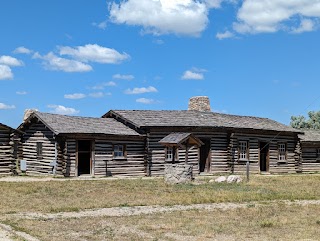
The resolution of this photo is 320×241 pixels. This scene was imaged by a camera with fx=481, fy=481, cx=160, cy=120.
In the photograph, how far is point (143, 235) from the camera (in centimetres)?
1188

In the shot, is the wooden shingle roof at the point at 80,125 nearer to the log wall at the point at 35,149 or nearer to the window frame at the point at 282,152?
the log wall at the point at 35,149

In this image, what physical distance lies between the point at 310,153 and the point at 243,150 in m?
8.26

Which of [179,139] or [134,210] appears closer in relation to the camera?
[134,210]

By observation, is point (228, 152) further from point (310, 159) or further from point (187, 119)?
point (310, 159)

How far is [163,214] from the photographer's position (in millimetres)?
15336

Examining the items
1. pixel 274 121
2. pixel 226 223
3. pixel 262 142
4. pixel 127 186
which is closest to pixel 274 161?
pixel 262 142

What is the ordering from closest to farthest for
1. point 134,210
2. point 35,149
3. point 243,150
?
point 134,210 → point 35,149 → point 243,150

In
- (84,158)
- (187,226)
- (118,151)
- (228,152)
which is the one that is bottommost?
(187,226)

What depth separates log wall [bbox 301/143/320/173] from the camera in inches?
1597

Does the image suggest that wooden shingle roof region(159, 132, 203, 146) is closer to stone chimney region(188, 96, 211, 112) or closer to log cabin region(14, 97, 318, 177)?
log cabin region(14, 97, 318, 177)

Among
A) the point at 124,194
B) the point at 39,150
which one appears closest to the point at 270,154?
the point at 39,150

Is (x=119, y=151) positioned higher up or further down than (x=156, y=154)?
higher up

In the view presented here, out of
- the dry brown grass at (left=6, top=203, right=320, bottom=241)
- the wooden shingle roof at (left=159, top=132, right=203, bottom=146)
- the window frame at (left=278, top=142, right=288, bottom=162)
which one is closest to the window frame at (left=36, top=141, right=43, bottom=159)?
the wooden shingle roof at (left=159, top=132, right=203, bottom=146)

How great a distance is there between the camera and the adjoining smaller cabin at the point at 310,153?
1588 inches
